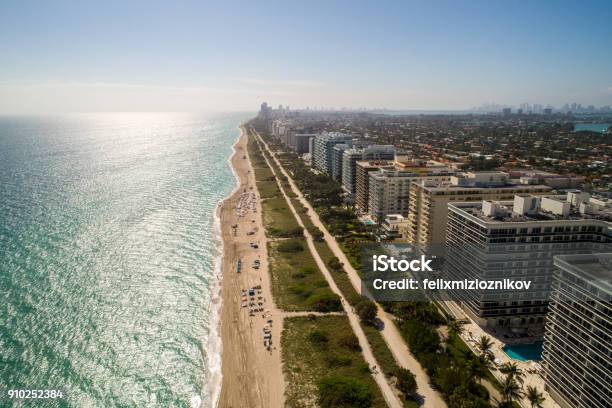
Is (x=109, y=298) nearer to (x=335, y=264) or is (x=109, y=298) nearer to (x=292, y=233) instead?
(x=335, y=264)

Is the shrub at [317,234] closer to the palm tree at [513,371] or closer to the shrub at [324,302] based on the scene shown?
the shrub at [324,302]

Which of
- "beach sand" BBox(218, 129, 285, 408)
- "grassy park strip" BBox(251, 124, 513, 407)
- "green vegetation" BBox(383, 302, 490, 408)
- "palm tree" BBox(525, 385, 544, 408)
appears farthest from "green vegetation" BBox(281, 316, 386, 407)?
"palm tree" BBox(525, 385, 544, 408)

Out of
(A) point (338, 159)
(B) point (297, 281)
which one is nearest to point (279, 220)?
(B) point (297, 281)

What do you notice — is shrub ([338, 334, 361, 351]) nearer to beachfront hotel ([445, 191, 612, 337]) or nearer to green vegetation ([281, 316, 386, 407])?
green vegetation ([281, 316, 386, 407])

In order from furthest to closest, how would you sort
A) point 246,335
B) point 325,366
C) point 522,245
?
1. point 246,335
2. point 522,245
3. point 325,366

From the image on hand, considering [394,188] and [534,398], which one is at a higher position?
[394,188]

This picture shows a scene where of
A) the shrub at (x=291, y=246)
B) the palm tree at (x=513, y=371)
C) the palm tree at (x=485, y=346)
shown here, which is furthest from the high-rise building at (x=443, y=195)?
the palm tree at (x=513, y=371)
